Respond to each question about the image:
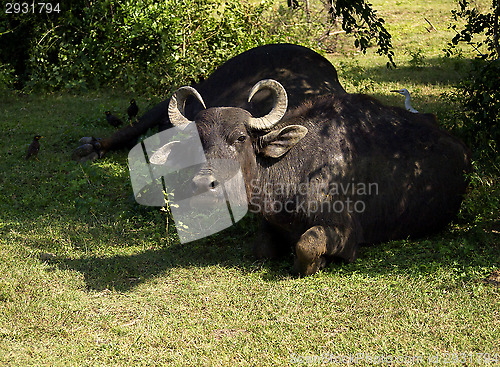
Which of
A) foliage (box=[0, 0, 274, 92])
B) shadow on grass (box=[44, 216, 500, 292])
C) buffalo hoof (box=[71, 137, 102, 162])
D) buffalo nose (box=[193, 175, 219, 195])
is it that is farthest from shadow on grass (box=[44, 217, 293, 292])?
foliage (box=[0, 0, 274, 92])

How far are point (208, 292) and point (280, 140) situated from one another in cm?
159

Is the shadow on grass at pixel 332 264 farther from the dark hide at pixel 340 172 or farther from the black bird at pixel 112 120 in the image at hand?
the black bird at pixel 112 120

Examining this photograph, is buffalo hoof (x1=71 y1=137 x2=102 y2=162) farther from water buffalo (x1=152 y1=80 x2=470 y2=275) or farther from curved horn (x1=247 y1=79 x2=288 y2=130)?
curved horn (x1=247 y1=79 x2=288 y2=130)

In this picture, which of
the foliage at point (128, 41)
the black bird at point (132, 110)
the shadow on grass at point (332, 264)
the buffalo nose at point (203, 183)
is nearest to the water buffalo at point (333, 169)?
the buffalo nose at point (203, 183)

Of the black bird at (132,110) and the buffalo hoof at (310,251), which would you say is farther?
the black bird at (132,110)

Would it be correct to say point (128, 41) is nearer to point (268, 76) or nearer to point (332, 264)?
point (268, 76)

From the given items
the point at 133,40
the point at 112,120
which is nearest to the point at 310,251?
the point at 112,120

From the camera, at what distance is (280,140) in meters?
5.52

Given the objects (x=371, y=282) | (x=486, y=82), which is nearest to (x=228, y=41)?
(x=486, y=82)

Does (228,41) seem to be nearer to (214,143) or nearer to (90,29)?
(90,29)

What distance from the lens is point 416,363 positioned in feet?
13.4

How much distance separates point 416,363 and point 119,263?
3040 mm
